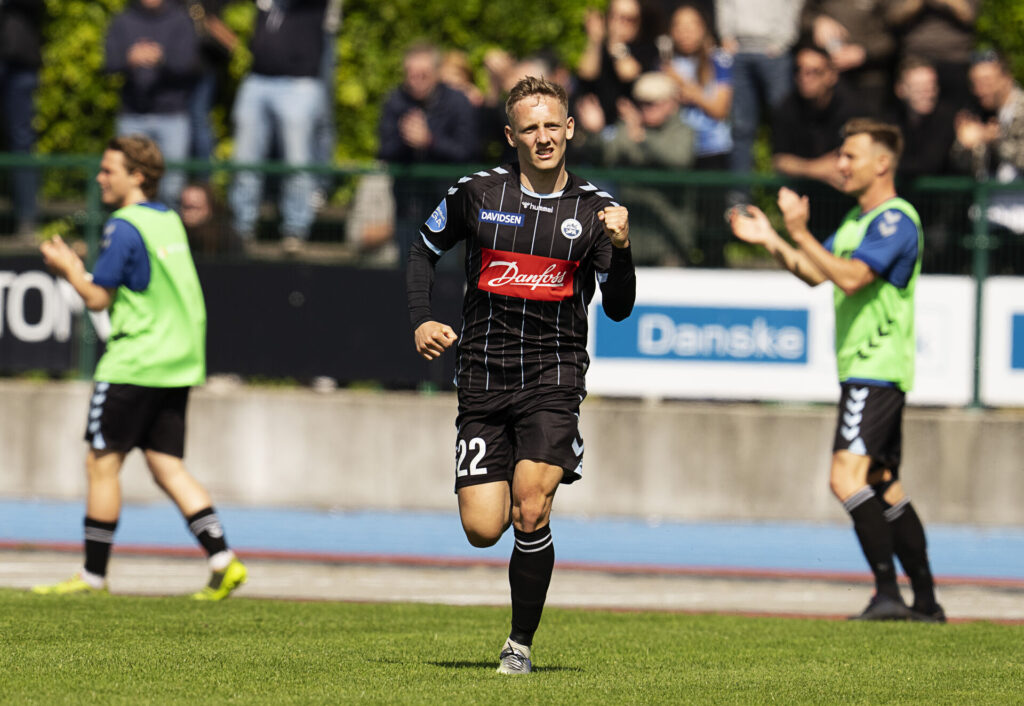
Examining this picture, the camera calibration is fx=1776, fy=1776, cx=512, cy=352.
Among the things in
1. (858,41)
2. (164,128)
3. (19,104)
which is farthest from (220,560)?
(858,41)

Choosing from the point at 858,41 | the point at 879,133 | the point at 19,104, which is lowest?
the point at 879,133

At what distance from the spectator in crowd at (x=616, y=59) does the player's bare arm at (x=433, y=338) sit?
7787mm

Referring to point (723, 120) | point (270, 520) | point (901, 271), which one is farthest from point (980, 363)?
point (270, 520)

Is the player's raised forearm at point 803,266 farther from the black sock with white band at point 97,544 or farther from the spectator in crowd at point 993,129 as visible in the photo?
the spectator in crowd at point 993,129

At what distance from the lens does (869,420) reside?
904 cm

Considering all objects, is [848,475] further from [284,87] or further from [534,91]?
[284,87]

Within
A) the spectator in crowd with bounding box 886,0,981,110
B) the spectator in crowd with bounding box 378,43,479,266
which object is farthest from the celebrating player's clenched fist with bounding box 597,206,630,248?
the spectator in crowd with bounding box 886,0,981,110

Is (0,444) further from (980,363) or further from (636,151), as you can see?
(980,363)

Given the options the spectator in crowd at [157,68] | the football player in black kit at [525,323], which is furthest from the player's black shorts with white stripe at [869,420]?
the spectator in crowd at [157,68]

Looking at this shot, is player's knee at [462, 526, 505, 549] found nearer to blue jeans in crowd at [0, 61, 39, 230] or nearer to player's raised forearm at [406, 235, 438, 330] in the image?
player's raised forearm at [406, 235, 438, 330]

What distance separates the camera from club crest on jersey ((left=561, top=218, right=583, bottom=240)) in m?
7.01

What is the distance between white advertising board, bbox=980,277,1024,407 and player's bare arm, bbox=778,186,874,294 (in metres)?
4.76

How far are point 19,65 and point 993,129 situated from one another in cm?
820

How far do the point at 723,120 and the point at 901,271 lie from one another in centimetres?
533
